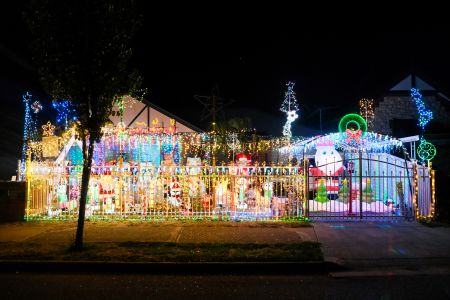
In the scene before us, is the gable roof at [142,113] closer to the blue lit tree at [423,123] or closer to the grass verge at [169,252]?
the blue lit tree at [423,123]

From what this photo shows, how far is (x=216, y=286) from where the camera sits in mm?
6863

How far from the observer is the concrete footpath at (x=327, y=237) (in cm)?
810

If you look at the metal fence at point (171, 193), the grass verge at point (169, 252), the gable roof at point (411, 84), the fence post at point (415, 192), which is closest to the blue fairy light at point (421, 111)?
the gable roof at point (411, 84)

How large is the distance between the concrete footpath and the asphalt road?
63 cm

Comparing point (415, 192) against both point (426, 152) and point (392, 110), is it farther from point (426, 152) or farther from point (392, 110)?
point (392, 110)

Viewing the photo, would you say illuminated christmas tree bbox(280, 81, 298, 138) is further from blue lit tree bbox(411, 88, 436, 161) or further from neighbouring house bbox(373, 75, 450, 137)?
blue lit tree bbox(411, 88, 436, 161)

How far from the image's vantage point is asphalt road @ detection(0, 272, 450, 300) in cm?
632

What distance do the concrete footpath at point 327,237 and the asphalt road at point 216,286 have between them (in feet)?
2.08

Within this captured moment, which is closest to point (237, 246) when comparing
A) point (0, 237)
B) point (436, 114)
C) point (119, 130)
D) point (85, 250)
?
A: point (85, 250)

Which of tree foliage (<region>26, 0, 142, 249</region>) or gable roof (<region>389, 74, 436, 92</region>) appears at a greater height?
gable roof (<region>389, 74, 436, 92</region>)

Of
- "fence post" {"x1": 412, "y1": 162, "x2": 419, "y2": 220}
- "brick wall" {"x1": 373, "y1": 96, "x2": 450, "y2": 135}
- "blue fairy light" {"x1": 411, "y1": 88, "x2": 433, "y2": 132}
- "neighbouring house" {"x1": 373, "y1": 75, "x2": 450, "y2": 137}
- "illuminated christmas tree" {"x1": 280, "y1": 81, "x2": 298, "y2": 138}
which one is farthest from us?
"illuminated christmas tree" {"x1": 280, "y1": 81, "x2": 298, "y2": 138}

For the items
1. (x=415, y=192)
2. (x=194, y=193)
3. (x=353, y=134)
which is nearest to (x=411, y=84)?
(x=353, y=134)

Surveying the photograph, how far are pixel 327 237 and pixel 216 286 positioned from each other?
152 inches

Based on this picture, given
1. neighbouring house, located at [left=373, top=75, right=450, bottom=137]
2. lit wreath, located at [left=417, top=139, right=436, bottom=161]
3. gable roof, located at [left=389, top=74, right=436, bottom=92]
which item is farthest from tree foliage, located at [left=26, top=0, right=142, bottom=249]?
gable roof, located at [left=389, top=74, right=436, bottom=92]
